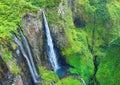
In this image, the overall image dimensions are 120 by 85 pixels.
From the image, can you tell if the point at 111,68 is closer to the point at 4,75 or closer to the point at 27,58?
the point at 27,58

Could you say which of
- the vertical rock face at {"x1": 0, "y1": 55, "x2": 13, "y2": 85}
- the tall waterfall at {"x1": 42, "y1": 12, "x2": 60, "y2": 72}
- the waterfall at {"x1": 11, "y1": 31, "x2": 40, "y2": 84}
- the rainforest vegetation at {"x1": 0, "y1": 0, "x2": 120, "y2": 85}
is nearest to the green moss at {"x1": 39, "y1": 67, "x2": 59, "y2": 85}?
the rainforest vegetation at {"x1": 0, "y1": 0, "x2": 120, "y2": 85}

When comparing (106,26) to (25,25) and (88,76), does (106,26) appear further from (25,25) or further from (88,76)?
(25,25)

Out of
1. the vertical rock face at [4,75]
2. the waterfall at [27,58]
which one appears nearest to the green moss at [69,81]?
the waterfall at [27,58]

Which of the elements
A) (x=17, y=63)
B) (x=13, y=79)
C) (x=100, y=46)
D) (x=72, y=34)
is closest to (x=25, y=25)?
(x=17, y=63)

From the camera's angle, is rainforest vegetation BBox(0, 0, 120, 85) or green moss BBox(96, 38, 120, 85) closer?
rainforest vegetation BBox(0, 0, 120, 85)

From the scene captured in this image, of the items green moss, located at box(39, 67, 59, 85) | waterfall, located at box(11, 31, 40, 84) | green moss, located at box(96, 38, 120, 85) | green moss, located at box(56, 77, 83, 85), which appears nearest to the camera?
waterfall, located at box(11, 31, 40, 84)

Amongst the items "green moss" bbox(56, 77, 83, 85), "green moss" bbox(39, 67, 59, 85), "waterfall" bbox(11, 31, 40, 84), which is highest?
"waterfall" bbox(11, 31, 40, 84)

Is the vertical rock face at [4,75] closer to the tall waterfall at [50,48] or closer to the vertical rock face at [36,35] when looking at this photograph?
the vertical rock face at [36,35]

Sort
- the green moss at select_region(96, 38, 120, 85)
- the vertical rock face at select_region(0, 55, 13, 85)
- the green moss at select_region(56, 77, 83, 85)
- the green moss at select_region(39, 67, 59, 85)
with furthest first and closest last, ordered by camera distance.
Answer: the green moss at select_region(56, 77, 83, 85)
the green moss at select_region(96, 38, 120, 85)
the green moss at select_region(39, 67, 59, 85)
the vertical rock face at select_region(0, 55, 13, 85)

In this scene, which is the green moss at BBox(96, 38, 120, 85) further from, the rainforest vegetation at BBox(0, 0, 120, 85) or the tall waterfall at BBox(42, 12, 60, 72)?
the tall waterfall at BBox(42, 12, 60, 72)
